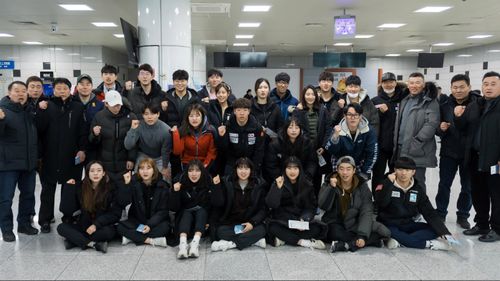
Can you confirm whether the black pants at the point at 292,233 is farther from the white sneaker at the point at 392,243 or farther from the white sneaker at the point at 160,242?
the white sneaker at the point at 160,242

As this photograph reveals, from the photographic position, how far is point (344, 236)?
152 inches


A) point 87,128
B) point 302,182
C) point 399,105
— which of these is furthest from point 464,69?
point 87,128

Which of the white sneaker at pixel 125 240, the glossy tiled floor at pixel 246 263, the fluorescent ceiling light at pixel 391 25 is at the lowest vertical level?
the glossy tiled floor at pixel 246 263

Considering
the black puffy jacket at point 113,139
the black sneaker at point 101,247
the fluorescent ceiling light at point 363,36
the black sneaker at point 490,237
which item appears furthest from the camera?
the fluorescent ceiling light at point 363,36

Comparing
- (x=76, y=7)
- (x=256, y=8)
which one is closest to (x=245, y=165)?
(x=256, y=8)

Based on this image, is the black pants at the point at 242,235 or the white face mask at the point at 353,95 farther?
the white face mask at the point at 353,95

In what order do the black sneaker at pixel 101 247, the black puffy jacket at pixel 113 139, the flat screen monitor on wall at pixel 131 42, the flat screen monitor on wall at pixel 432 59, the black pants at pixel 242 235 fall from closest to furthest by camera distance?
the black sneaker at pixel 101 247, the black pants at pixel 242 235, the black puffy jacket at pixel 113 139, the flat screen monitor on wall at pixel 131 42, the flat screen monitor on wall at pixel 432 59


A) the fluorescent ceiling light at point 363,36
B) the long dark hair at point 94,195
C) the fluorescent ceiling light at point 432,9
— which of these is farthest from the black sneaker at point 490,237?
the fluorescent ceiling light at point 363,36

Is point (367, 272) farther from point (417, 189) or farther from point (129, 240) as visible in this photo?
point (129, 240)

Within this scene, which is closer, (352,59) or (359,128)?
(359,128)

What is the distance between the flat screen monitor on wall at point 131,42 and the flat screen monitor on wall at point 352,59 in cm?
1162

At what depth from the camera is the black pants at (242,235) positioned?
12.6 feet

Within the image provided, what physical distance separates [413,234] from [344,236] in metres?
0.70

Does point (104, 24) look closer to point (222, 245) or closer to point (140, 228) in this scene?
point (140, 228)
